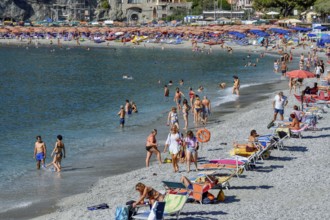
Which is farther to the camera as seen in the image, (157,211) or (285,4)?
(285,4)

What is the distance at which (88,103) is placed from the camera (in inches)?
1709

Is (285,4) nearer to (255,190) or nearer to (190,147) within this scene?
(190,147)

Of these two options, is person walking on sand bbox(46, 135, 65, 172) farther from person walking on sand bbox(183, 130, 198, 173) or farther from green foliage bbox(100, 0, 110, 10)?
green foliage bbox(100, 0, 110, 10)

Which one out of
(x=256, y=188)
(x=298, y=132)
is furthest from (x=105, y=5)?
(x=256, y=188)

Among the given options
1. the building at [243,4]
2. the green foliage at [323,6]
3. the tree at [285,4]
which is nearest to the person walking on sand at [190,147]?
the green foliage at [323,6]

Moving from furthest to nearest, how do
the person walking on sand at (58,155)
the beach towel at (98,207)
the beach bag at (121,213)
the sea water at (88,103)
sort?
1. the person walking on sand at (58,155)
2. the sea water at (88,103)
3. the beach towel at (98,207)
4. the beach bag at (121,213)

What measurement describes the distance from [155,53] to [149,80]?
108 ft

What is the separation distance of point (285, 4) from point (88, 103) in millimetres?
79090

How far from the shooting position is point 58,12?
16975 cm

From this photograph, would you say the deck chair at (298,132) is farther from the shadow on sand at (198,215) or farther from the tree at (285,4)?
the tree at (285,4)

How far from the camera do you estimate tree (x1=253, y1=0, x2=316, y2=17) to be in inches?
4510

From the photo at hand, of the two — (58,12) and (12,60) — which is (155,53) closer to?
(12,60)

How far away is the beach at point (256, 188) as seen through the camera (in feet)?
52.2

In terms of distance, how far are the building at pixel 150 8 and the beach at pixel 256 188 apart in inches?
5094
